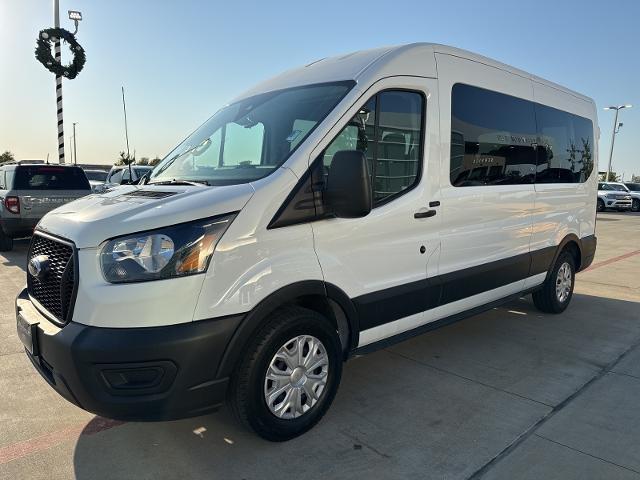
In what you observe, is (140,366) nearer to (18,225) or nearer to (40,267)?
(40,267)

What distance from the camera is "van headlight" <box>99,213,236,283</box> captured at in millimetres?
2432

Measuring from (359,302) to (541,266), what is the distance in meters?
2.86

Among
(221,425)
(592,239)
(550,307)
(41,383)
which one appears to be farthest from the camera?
(592,239)

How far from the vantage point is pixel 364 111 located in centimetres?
317

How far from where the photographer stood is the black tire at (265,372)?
107 inches

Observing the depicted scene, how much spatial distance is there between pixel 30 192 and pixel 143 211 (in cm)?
783

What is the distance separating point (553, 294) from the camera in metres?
5.59

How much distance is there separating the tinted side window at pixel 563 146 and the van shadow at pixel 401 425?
1778 millimetres

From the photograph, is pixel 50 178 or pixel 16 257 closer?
pixel 16 257

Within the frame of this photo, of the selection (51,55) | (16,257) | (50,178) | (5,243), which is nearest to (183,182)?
(50,178)

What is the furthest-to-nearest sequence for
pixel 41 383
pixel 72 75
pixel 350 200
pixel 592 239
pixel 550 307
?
pixel 72 75, pixel 592 239, pixel 550 307, pixel 41 383, pixel 350 200

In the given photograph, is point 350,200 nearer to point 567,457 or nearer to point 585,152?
point 567,457

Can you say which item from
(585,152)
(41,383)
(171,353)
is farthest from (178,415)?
(585,152)

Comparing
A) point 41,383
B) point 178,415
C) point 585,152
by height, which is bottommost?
point 41,383
